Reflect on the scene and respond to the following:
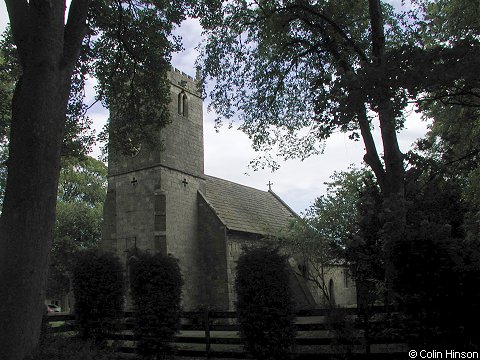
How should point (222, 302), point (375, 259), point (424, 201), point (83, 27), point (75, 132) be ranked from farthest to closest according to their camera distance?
point (222, 302) < point (75, 132) < point (375, 259) < point (424, 201) < point (83, 27)

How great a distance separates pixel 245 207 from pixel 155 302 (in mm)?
20493

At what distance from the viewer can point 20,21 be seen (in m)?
7.14

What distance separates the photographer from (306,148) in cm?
1614

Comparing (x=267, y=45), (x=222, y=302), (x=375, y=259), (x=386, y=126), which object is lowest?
(x=222, y=302)

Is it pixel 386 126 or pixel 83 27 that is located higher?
pixel 83 27

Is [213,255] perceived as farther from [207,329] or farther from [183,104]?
[207,329]

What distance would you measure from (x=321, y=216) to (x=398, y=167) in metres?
13.5

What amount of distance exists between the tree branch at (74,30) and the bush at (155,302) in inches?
219

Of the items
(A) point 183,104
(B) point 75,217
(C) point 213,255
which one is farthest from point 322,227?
(B) point 75,217

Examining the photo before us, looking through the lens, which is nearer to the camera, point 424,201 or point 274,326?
point 274,326

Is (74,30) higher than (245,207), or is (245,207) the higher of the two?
(74,30)

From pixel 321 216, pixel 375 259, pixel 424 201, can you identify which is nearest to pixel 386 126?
pixel 424 201

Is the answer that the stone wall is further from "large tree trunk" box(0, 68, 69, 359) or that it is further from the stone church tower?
"large tree trunk" box(0, 68, 69, 359)

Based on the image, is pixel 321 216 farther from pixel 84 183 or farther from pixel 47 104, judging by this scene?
pixel 84 183
